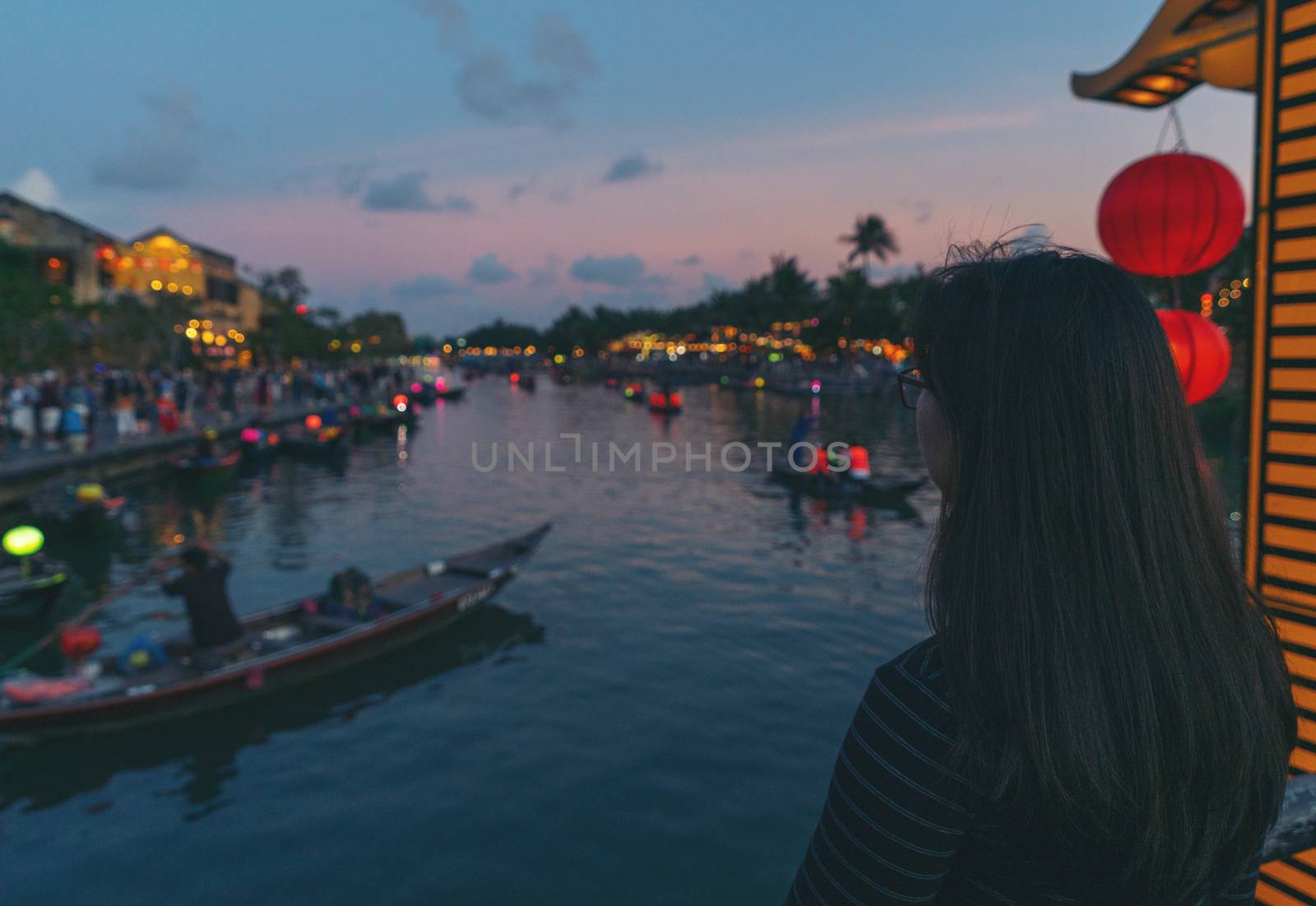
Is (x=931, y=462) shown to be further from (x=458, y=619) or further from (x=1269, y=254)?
(x=458, y=619)

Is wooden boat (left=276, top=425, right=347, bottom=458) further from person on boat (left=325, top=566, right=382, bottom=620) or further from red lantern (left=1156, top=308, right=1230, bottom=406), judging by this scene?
red lantern (left=1156, top=308, right=1230, bottom=406)

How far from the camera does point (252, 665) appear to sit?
10633 millimetres

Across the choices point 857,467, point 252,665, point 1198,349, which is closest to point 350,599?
point 252,665

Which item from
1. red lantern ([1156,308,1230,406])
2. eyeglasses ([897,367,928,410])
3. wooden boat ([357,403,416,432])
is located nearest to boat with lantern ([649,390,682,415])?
wooden boat ([357,403,416,432])

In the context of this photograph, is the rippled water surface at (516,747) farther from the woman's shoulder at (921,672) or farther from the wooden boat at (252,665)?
the woman's shoulder at (921,672)

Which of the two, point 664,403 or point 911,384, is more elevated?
point 911,384

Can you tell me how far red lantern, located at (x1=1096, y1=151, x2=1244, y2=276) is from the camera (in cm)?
511

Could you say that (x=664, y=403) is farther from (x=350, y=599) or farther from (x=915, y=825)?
(x=915, y=825)

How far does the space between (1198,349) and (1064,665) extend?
15.1ft

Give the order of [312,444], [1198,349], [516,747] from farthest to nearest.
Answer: [312,444], [516,747], [1198,349]

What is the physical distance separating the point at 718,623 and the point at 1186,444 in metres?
14.0

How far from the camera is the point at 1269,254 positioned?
3.69 meters

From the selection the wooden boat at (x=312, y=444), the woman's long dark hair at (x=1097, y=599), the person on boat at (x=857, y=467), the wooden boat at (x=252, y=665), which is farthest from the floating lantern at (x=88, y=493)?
the woman's long dark hair at (x=1097, y=599)

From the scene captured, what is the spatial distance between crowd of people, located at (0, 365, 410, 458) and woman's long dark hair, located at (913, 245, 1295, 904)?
96.3 feet
